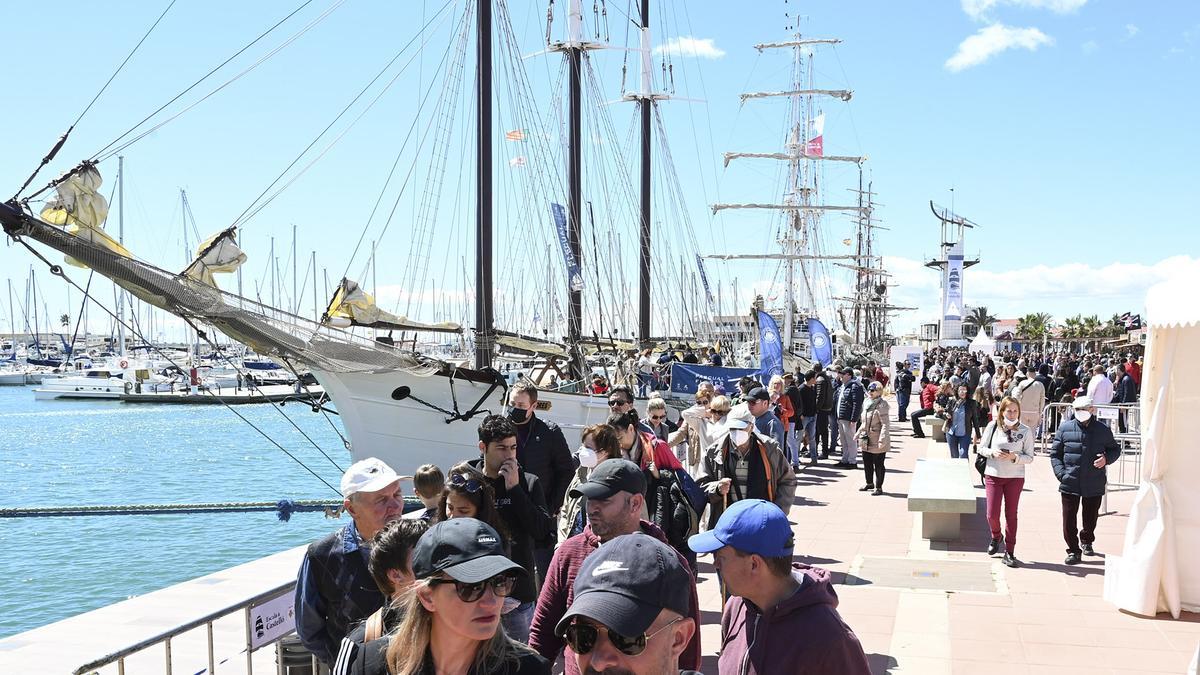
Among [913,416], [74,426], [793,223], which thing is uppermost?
[793,223]

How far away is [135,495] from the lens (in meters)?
27.5

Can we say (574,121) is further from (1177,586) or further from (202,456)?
(1177,586)

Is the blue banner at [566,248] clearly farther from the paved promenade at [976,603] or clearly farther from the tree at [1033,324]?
the tree at [1033,324]

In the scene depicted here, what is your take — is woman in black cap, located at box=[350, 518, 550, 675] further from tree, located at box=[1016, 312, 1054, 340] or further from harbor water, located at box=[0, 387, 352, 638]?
tree, located at box=[1016, 312, 1054, 340]

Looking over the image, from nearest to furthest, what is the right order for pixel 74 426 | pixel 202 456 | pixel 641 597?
1. pixel 641 597
2. pixel 202 456
3. pixel 74 426

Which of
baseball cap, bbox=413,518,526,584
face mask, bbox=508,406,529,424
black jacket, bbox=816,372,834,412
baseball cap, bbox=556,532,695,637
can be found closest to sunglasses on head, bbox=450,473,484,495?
baseball cap, bbox=413,518,526,584

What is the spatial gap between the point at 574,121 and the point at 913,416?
44.3 feet

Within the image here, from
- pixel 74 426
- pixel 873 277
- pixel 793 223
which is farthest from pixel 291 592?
pixel 873 277

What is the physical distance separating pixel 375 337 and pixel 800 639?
16.0 metres

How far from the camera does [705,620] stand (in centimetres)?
743

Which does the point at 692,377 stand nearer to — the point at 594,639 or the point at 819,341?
the point at 819,341

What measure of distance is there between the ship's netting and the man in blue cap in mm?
10345

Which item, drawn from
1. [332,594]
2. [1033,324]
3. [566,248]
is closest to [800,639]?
[332,594]

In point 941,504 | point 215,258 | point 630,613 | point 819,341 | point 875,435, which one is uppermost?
point 215,258
